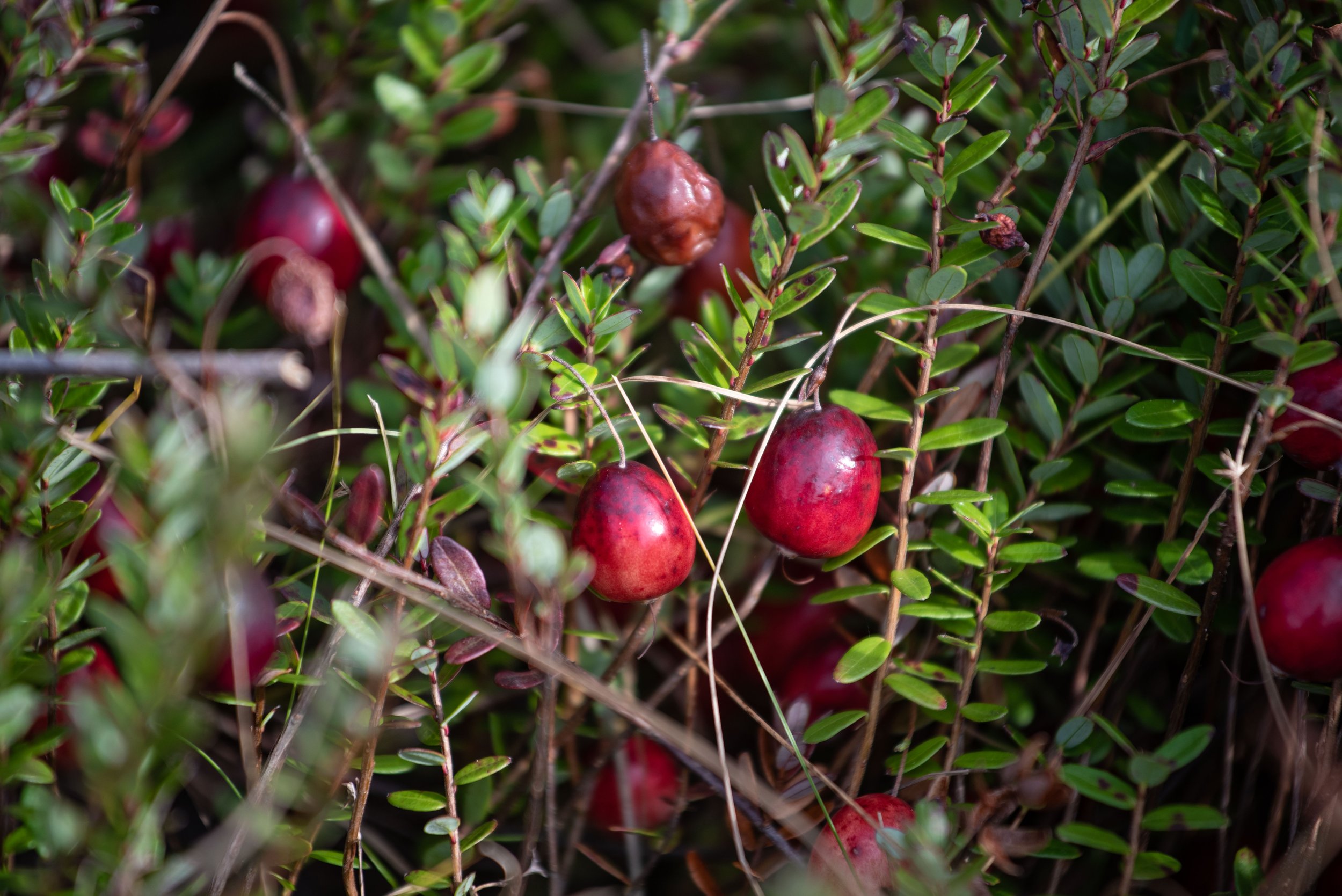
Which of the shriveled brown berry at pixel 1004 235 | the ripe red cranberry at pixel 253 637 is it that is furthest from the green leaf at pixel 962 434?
the ripe red cranberry at pixel 253 637

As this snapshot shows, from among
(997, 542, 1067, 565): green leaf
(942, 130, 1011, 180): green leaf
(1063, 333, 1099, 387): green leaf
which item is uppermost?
(942, 130, 1011, 180): green leaf

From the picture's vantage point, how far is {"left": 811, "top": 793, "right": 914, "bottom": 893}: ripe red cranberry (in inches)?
29.2

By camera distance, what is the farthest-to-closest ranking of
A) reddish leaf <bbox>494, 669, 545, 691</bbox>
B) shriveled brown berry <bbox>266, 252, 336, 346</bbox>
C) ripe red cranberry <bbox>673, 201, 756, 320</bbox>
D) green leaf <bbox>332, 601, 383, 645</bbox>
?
ripe red cranberry <bbox>673, 201, 756, 320</bbox>, shriveled brown berry <bbox>266, 252, 336, 346</bbox>, reddish leaf <bbox>494, 669, 545, 691</bbox>, green leaf <bbox>332, 601, 383, 645</bbox>

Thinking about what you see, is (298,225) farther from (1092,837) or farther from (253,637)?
(1092,837)

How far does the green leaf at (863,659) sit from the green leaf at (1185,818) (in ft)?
0.80

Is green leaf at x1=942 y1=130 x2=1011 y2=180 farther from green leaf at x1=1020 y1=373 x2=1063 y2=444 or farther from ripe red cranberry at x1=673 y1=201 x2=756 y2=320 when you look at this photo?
ripe red cranberry at x1=673 y1=201 x2=756 y2=320

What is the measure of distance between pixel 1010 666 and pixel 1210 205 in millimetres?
459

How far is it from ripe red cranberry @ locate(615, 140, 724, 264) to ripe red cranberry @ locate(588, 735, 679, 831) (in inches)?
20.2

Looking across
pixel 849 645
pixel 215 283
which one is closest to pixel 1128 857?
pixel 849 645

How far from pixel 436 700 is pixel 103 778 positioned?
0.90ft

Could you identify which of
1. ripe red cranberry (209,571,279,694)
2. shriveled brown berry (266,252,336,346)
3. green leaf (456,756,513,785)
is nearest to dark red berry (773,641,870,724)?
green leaf (456,756,513,785)

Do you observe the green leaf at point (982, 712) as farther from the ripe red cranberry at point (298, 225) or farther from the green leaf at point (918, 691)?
the ripe red cranberry at point (298, 225)

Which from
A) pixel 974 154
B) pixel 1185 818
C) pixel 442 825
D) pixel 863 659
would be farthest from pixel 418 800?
pixel 974 154

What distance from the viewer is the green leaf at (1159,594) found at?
2.65 ft
